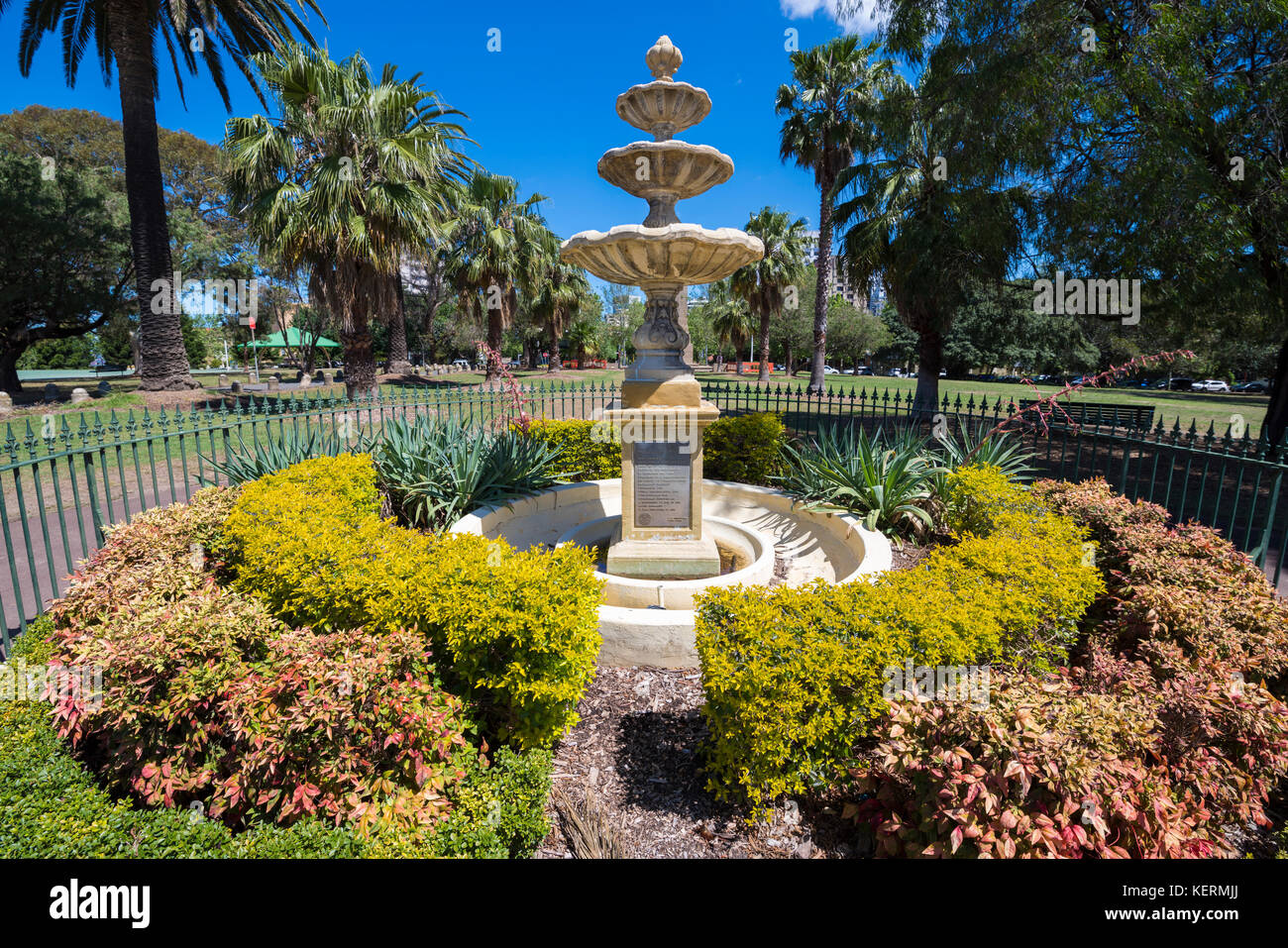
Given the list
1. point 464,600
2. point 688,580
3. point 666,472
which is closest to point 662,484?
point 666,472

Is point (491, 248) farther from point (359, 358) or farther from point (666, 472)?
point (666, 472)

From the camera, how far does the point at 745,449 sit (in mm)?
7562

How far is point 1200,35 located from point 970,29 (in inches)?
108

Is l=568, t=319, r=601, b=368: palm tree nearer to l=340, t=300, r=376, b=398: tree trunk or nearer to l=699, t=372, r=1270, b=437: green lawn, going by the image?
l=699, t=372, r=1270, b=437: green lawn

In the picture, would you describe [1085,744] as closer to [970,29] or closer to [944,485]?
[944,485]

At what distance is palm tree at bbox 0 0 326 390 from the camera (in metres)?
13.8

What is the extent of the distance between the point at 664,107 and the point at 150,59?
1660cm

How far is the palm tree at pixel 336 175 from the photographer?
1272 cm

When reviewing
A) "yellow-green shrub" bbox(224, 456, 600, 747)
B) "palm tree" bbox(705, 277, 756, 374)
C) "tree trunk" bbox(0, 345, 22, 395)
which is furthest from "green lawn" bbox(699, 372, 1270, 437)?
"tree trunk" bbox(0, 345, 22, 395)

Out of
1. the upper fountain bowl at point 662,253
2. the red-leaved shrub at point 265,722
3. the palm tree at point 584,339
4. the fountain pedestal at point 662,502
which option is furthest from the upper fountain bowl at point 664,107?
the palm tree at point 584,339

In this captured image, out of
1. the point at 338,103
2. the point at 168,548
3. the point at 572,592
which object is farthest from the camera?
the point at 338,103

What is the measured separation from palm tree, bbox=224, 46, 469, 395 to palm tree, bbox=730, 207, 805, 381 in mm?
18502

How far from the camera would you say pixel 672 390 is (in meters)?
5.21

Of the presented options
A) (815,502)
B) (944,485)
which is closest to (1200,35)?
(944,485)
